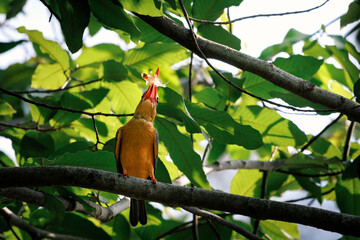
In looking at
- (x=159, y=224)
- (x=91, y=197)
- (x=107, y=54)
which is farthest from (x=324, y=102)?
(x=107, y=54)

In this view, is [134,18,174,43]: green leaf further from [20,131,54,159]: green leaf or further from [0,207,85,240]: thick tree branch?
[0,207,85,240]: thick tree branch

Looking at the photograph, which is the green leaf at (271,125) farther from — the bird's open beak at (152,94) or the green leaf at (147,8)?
the green leaf at (147,8)

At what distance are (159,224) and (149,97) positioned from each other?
1.39 meters

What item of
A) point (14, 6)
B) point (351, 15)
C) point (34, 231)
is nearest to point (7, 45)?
point (14, 6)

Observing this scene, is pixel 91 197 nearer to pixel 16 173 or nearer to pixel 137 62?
pixel 16 173

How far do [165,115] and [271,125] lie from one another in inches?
38.1

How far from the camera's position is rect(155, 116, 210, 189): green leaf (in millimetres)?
2520

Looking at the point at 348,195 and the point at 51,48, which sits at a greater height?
the point at 51,48

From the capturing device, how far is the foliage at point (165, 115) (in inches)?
96.9

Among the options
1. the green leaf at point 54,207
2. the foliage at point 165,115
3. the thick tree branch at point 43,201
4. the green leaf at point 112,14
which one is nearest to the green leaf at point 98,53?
the foliage at point 165,115

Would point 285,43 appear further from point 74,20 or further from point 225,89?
point 74,20

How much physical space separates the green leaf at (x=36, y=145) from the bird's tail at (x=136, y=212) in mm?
886

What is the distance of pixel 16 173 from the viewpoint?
1679 millimetres

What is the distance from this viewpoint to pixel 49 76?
368 cm
